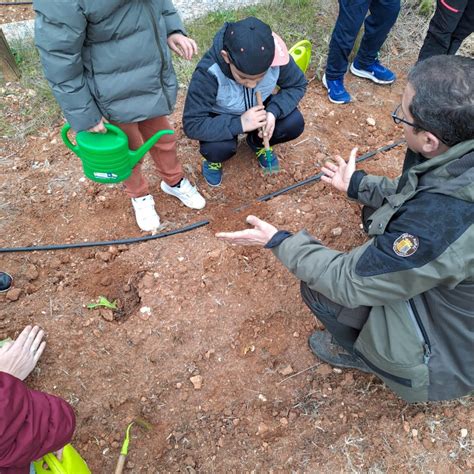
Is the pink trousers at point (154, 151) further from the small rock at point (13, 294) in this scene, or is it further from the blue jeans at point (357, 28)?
the blue jeans at point (357, 28)

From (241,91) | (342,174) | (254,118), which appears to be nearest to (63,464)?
(342,174)

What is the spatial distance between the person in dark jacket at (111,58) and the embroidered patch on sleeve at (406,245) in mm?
1307

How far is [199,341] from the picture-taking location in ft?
7.26

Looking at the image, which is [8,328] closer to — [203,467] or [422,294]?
[203,467]

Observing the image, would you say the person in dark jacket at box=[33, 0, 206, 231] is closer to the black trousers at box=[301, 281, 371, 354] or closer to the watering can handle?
the watering can handle

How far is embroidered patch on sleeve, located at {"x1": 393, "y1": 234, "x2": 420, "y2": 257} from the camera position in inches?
53.9

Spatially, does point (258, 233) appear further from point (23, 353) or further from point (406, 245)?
point (23, 353)

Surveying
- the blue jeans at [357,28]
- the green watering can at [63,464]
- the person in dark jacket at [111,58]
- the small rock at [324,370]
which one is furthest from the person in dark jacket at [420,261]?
the blue jeans at [357,28]

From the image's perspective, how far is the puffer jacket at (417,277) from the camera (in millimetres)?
1351

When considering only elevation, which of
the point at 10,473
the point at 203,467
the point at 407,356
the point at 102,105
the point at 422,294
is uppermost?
the point at 102,105

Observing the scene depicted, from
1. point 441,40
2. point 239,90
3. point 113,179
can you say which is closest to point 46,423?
point 113,179

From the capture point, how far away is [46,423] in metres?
1.49

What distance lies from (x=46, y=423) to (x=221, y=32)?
6.29 feet

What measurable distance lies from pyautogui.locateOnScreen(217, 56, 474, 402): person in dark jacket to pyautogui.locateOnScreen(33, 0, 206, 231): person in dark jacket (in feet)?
2.66
